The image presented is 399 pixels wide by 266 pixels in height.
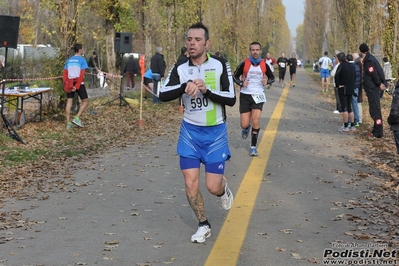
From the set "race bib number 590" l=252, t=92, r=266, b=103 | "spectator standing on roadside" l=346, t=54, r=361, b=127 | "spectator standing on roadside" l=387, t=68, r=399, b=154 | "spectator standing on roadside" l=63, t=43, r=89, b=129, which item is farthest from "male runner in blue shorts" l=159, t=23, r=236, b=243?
"spectator standing on roadside" l=346, t=54, r=361, b=127

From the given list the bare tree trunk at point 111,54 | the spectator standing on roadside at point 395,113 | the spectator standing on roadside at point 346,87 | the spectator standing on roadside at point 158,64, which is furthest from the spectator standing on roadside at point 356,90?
the bare tree trunk at point 111,54

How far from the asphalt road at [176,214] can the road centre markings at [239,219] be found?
0.04 feet

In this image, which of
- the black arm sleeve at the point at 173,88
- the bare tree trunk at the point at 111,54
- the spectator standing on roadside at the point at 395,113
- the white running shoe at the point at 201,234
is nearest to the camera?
the black arm sleeve at the point at 173,88

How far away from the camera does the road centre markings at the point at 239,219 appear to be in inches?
249

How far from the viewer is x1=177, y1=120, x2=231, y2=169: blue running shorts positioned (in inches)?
269

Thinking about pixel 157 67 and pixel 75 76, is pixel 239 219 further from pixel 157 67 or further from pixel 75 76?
pixel 157 67

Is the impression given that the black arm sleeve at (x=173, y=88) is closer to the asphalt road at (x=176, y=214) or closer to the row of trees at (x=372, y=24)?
the asphalt road at (x=176, y=214)

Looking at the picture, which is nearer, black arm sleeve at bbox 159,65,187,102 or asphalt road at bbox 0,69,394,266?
asphalt road at bbox 0,69,394,266

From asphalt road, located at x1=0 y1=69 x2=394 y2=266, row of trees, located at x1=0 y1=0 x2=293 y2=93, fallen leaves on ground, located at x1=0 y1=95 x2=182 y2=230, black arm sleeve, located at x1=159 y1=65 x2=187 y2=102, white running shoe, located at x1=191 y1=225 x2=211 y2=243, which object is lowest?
fallen leaves on ground, located at x1=0 y1=95 x2=182 y2=230

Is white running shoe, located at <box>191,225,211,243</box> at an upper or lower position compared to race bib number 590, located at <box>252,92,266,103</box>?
lower

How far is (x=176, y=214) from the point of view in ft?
26.8

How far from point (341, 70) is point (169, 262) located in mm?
12812

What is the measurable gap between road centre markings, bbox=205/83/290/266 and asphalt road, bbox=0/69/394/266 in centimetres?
1

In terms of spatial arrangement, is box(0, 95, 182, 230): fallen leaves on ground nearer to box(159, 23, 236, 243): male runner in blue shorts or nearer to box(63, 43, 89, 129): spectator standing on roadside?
box(63, 43, 89, 129): spectator standing on roadside
